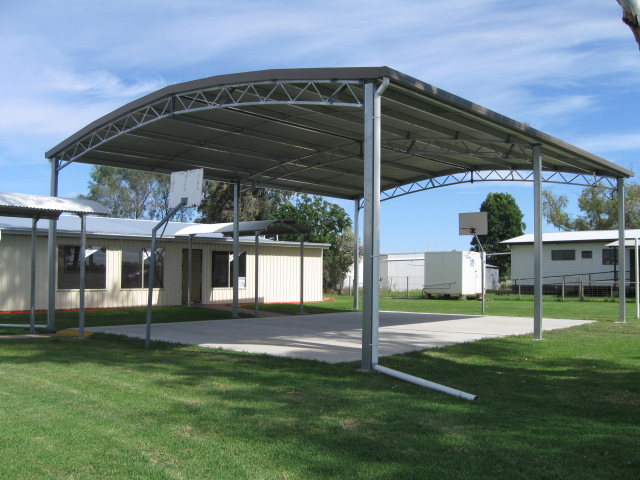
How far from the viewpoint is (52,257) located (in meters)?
13.6

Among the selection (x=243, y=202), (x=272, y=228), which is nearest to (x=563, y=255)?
(x=243, y=202)

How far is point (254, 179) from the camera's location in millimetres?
18453

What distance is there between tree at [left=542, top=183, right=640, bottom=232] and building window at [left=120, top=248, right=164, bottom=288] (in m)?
32.7

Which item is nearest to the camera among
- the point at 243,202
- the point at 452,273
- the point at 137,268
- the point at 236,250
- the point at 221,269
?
the point at 236,250

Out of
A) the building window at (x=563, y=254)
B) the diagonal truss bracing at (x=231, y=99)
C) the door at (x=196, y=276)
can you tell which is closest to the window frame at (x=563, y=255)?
the building window at (x=563, y=254)

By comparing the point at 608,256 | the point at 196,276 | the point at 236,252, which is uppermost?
the point at 608,256

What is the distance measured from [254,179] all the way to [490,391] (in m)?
12.6

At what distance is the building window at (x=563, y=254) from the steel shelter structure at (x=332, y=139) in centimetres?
1809

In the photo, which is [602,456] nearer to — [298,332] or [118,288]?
[298,332]

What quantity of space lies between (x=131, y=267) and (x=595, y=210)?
42.5 meters

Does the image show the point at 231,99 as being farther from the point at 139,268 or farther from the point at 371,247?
the point at 139,268

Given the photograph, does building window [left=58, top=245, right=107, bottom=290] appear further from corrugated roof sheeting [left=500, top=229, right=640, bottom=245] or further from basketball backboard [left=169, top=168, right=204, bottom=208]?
corrugated roof sheeting [left=500, top=229, right=640, bottom=245]

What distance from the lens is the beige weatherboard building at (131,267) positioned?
1855 centimetres

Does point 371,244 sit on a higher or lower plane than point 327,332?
higher
